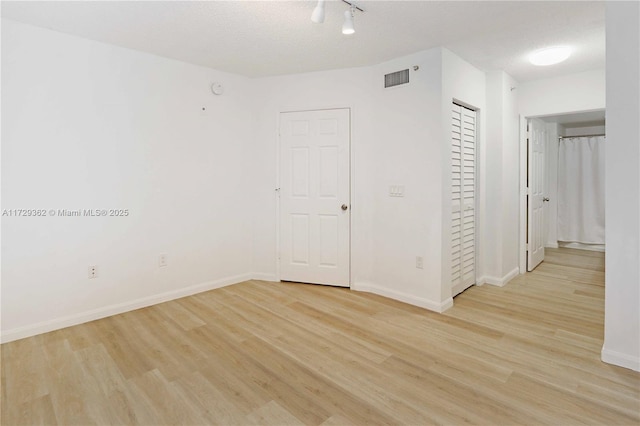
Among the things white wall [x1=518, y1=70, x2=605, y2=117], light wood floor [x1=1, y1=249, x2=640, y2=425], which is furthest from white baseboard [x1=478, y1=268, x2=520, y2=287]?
white wall [x1=518, y1=70, x2=605, y2=117]

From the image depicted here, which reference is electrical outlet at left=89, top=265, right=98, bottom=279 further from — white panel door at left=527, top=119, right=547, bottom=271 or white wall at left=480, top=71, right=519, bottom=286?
white panel door at left=527, top=119, right=547, bottom=271

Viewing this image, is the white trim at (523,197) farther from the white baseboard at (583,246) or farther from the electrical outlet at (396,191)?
the white baseboard at (583,246)

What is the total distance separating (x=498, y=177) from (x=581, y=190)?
3286mm

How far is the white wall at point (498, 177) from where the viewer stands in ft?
13.2

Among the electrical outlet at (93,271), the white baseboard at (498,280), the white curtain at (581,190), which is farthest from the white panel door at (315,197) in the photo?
the white curtain at (581,190)

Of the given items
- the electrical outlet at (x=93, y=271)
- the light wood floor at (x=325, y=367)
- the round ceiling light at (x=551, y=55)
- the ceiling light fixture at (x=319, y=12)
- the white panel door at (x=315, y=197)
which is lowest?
the light wood floor at (x=325, y=367)

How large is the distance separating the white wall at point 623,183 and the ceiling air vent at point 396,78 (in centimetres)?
158

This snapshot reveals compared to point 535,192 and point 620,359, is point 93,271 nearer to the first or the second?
point 620,359

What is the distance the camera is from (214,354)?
2484mm

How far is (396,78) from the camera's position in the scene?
3533mm

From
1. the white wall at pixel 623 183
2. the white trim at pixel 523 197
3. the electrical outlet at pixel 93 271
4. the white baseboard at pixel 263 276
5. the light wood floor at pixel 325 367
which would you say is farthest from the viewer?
the white trim at pixel 523 197

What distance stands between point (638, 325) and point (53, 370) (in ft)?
12.5

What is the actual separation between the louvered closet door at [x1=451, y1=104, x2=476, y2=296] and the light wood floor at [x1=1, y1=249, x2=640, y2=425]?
0.43m

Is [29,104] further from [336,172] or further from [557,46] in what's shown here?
[557,46]
